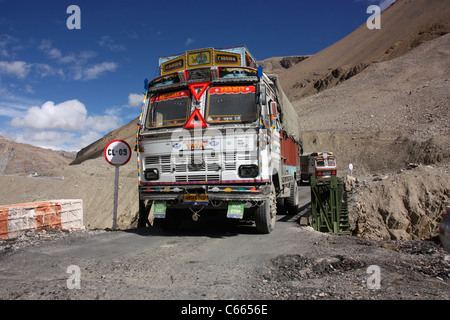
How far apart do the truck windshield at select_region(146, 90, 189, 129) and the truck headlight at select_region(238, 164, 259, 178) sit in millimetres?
1731

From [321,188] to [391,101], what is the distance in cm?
4424

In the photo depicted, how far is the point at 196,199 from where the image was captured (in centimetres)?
763

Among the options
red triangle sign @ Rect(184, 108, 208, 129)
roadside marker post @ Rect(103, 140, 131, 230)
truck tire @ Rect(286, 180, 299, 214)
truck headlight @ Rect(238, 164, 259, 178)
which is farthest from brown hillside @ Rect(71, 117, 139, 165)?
truck headlight @ Rect(238, 164, 259, 178)

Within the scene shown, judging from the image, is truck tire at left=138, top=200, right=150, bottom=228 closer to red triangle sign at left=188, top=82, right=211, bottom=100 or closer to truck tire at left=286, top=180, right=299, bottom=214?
red triangle sign at left=188, top=82, right=211, bottom=100

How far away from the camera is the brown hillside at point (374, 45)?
78438 mm

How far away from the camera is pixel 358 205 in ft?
44.4

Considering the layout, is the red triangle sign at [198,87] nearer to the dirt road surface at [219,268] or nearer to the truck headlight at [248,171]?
the truck headlight at [248,171]

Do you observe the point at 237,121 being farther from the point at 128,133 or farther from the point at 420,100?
the point at 128,133

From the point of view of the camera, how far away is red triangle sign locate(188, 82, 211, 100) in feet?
25.7

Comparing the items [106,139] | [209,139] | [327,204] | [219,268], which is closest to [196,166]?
[209,139]

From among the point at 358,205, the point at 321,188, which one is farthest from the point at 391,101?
the point at 321,188

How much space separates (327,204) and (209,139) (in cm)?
446

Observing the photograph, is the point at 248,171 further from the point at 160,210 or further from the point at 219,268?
the point at 219,268

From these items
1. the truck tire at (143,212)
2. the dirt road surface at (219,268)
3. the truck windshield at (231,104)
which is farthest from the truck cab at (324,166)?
the truck windshield at (231,104)
